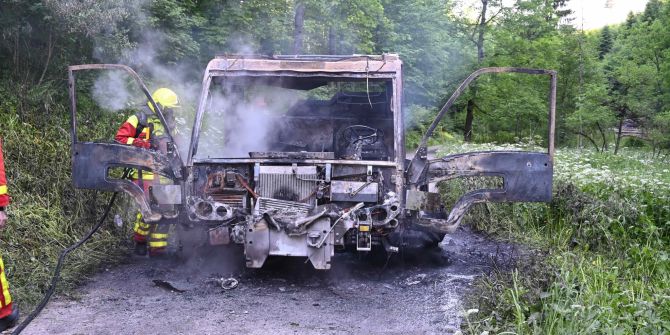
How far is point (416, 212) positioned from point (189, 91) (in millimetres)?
6996

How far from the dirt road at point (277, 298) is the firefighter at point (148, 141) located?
230 mm

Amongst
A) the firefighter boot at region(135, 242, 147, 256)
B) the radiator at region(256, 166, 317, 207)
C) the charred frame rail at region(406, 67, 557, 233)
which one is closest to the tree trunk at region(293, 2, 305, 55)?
the firefighter boot at region(135, 242, 147, 256)

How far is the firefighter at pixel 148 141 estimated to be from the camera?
6.41 metres

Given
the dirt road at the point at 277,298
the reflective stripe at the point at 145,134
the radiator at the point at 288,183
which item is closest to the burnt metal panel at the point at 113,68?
the radiator at the point at 288,183

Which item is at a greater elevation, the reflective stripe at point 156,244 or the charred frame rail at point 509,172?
the charred frame rail at point 509,172

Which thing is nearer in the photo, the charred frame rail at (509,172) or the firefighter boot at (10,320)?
the firefighter boot at (10,320)

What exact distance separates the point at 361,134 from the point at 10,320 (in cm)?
386

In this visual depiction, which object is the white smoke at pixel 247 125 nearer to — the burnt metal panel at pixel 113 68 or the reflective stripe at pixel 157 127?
the reflective stripe at pixel 157 127

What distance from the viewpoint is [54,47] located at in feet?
29.4

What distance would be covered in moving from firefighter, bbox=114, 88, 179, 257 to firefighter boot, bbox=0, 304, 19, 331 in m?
1.91

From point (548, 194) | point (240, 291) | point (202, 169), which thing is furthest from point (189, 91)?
point (548, 194)

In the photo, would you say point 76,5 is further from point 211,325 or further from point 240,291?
point 211,325

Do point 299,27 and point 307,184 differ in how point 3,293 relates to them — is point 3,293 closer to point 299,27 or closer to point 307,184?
point 307,184

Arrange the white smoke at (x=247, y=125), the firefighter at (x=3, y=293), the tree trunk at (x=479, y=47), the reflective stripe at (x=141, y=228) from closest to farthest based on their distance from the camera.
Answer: the firefighter at (x=3, y=293)
the reflective stripe at (x=141, y=228)
the white smoke at (x=247, y=125)
the tree trunk at (x=479, y=47)
